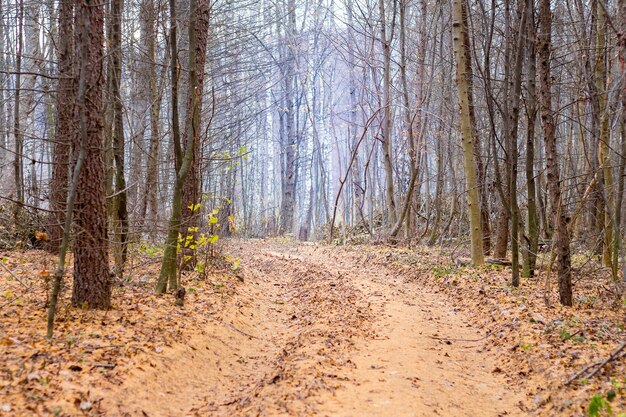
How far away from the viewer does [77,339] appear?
A: 18.0 ft

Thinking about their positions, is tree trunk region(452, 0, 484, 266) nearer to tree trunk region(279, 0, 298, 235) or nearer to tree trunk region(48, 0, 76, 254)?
tree trunk region(48, 0, 76, 254)

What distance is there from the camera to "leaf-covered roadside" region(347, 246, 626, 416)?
4.66 m

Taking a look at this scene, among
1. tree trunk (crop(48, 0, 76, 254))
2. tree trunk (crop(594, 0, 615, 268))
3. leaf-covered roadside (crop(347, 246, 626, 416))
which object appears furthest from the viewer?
tree trunk (crop(594, 0, 615, 268))

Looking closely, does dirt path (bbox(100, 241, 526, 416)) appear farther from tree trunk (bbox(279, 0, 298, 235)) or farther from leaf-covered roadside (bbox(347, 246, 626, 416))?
tree trunk (bbox(279, 0, 298, 235))

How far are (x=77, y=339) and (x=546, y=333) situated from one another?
5636 mm

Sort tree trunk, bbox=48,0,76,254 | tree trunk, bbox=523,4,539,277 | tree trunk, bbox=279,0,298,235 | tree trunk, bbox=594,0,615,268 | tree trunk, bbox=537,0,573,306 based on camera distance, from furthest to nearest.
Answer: tree trunk, bbox=279,0,298,235
tree trunk, bbox=594,0,615,268
tree trunk, bbox=523,4,539,277
tree trunk, bbox=48,0,76,254
tree trunk, bbox=537,0,573,306

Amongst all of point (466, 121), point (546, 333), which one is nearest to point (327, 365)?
point (546, 333)

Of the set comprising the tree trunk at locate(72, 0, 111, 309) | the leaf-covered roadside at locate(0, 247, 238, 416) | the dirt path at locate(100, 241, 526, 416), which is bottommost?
the dirt path at locate(100, 241, 526, 416)

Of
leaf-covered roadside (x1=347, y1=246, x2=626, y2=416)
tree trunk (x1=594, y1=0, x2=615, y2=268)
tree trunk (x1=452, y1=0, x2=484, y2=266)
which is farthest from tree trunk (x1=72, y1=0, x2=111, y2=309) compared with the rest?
tree trunk (x1=594, y1=0, x2=615, y2=268)

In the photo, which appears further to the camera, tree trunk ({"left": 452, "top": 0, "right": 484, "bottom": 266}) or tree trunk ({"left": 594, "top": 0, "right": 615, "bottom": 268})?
tree trunk ({"left": 452, "top": 0, "right": 484, "bottom": 266})

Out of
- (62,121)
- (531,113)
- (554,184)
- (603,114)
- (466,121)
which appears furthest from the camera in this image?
(466,121)

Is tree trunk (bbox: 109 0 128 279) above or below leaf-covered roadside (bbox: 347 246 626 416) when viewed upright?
above

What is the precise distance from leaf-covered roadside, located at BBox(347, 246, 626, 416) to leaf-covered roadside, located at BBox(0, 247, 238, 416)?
4088 mm

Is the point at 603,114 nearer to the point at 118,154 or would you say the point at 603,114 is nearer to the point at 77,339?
the point at 118,154
